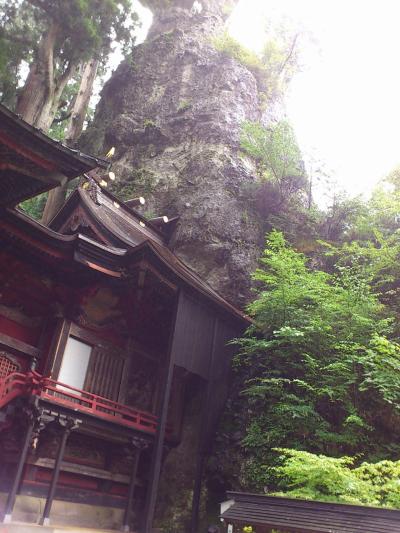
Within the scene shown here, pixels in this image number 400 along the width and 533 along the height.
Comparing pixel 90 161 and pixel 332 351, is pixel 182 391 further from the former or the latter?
pixel 90 161

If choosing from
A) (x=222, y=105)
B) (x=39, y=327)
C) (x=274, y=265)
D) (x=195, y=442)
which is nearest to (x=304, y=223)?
(x=274, y=265)

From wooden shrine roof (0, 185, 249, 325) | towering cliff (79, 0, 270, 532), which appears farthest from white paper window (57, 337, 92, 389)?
towering cliff (79, 0, 270, 532)

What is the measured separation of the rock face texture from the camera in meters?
14.9

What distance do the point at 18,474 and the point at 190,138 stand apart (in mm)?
13913

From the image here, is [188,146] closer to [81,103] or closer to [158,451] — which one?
[81,103]

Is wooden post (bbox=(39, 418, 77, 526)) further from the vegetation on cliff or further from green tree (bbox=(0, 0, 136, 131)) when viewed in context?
green tree (bbox=(0, 0, 136, 131))

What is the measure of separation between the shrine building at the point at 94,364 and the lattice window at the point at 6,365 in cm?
3

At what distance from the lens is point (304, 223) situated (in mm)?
16438

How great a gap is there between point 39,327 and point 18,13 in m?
11.2

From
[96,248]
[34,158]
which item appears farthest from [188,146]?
[34,158]

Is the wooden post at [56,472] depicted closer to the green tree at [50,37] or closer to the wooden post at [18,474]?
the wooden post at [18,474]

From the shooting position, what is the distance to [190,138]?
1856 cm

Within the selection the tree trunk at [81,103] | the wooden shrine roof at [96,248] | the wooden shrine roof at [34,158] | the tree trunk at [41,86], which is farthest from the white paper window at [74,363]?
the tree trunk at [81,103]

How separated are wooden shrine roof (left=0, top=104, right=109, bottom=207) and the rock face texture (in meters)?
7.70
